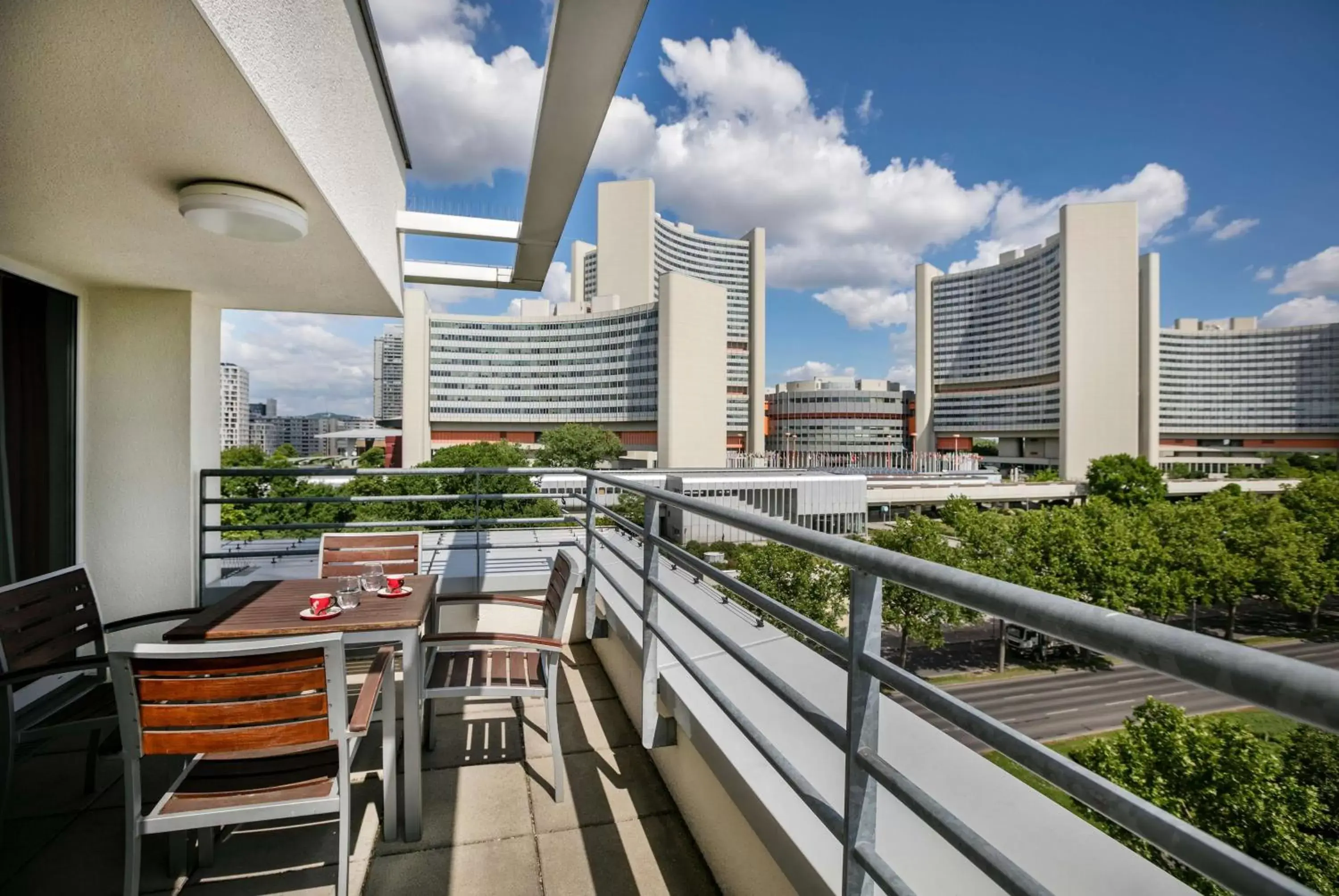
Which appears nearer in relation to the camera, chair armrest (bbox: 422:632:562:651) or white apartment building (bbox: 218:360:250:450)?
chair armrest (bbox: 422:632:562:651)

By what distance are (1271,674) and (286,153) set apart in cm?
265

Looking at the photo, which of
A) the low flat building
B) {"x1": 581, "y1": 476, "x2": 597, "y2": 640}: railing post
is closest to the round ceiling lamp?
{"x1": 581, "y1": 476, "x2": 597, "y2": 640}: railing post

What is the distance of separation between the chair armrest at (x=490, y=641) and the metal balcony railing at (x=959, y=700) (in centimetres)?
64

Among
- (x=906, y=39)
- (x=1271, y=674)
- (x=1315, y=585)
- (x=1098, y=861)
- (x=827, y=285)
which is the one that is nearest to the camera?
(x=1271, y=674)

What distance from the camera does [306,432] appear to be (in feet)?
443

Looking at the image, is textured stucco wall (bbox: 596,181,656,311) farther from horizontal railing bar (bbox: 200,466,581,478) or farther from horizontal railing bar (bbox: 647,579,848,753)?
horizontal railing bar (bbox: 647,579,848,753)

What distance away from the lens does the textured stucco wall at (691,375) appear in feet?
203

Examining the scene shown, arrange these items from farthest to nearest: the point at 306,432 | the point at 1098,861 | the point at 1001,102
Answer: the point at 306,432, the point at 1001,102, the point at 1098,861

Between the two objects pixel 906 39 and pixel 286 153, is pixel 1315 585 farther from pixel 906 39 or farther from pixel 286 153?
pixel 906 39

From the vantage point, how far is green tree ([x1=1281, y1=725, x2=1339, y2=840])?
535 inches

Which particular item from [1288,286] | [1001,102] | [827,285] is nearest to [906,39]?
[1001,102]

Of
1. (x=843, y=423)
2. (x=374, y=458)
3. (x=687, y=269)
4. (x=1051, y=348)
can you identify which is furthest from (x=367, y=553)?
(x=843, y=423)

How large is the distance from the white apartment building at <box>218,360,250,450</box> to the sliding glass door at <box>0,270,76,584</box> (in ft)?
329

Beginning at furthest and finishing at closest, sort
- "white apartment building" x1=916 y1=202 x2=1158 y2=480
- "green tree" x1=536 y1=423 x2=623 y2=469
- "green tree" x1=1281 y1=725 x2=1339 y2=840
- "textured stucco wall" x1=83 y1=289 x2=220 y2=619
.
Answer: "white apartment building" x1=916 y1=202 x2=1158 y2=480, "green tree" x1=536 y1=423 x2=623 y2=469, "green tree" x1=1281 y1=725 x2=1339 y2=840, "textured stucco wall" x1=83 y1=289 x2=220 y2=619
